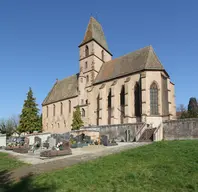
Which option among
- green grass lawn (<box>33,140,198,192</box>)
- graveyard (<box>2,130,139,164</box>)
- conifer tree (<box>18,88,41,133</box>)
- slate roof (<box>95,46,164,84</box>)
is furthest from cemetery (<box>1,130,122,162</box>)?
conifer tree (<box>18,88,41,133</box>)

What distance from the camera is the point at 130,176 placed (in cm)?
686

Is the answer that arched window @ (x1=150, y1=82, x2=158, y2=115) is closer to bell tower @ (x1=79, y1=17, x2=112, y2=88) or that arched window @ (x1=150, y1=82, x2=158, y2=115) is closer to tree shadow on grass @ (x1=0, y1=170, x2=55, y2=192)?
bell tower @ (x1=79, y1=17, x2=112, y2=88)

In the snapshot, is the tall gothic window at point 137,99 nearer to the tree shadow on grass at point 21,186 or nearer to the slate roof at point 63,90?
the slate roof at point 63,90

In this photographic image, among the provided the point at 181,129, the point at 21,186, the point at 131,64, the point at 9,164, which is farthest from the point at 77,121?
the point at 21,186

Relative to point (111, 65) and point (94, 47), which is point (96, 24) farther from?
point (111, 65)

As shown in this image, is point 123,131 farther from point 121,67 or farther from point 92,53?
point 92,53

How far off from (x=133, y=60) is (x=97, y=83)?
7.60 metres

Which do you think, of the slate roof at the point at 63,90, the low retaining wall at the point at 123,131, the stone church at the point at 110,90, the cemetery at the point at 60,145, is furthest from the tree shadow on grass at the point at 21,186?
the slate roof at the point at 63,90

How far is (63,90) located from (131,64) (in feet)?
60.1

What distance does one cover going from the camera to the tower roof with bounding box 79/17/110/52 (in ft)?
138

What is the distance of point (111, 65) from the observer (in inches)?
1529

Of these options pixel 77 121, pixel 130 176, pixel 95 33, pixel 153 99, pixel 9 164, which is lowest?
pixel 9 164

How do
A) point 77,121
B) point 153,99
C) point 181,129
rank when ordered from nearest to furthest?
point 181,129 < point 153,99 < point 77,121

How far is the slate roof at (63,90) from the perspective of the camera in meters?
42.6
